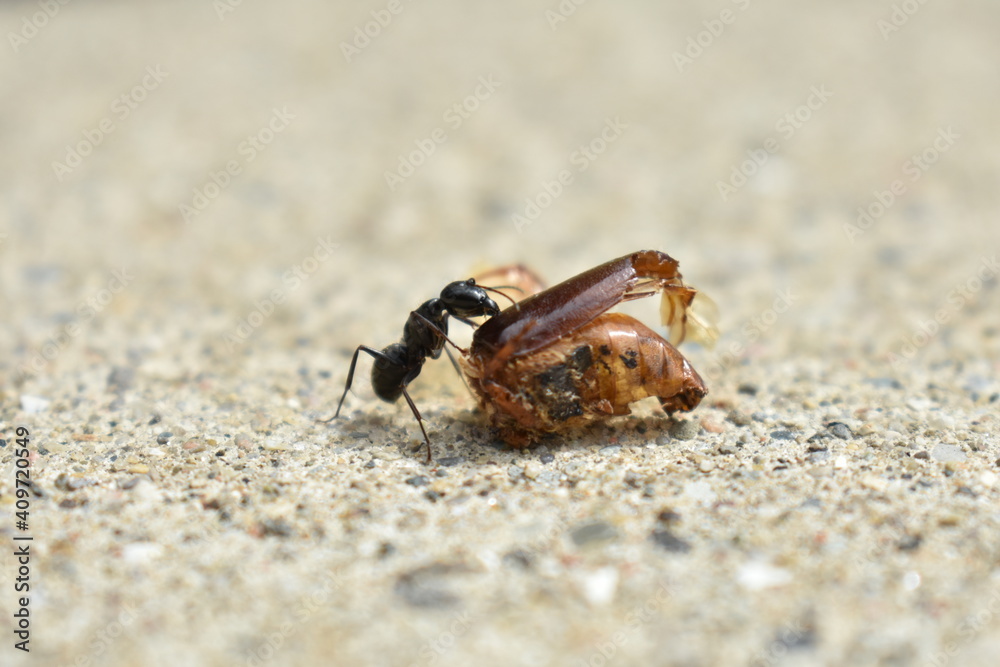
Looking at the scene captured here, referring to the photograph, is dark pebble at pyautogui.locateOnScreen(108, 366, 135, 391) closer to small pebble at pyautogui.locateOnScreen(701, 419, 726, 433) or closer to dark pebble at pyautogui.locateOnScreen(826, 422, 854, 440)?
small pebble at pyautogui.locateOnScreen(701, 419, 726, 433)

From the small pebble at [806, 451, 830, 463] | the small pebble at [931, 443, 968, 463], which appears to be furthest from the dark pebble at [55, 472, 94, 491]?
the small pebble at [931, 443, 968, 463]

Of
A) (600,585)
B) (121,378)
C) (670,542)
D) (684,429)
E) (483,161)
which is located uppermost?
(483,161)

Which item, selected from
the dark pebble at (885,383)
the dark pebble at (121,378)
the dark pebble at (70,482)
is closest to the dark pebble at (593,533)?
the dark pebble at (70,482)

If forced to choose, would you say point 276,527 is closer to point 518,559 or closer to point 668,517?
point 518,559

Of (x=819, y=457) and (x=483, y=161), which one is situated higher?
(x=483, y=161)

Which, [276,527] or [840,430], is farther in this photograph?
[840,430]

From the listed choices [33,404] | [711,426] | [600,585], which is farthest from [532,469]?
[33,404]

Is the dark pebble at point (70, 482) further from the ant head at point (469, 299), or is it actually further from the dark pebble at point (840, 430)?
the dark pebble at point (840, 430)
